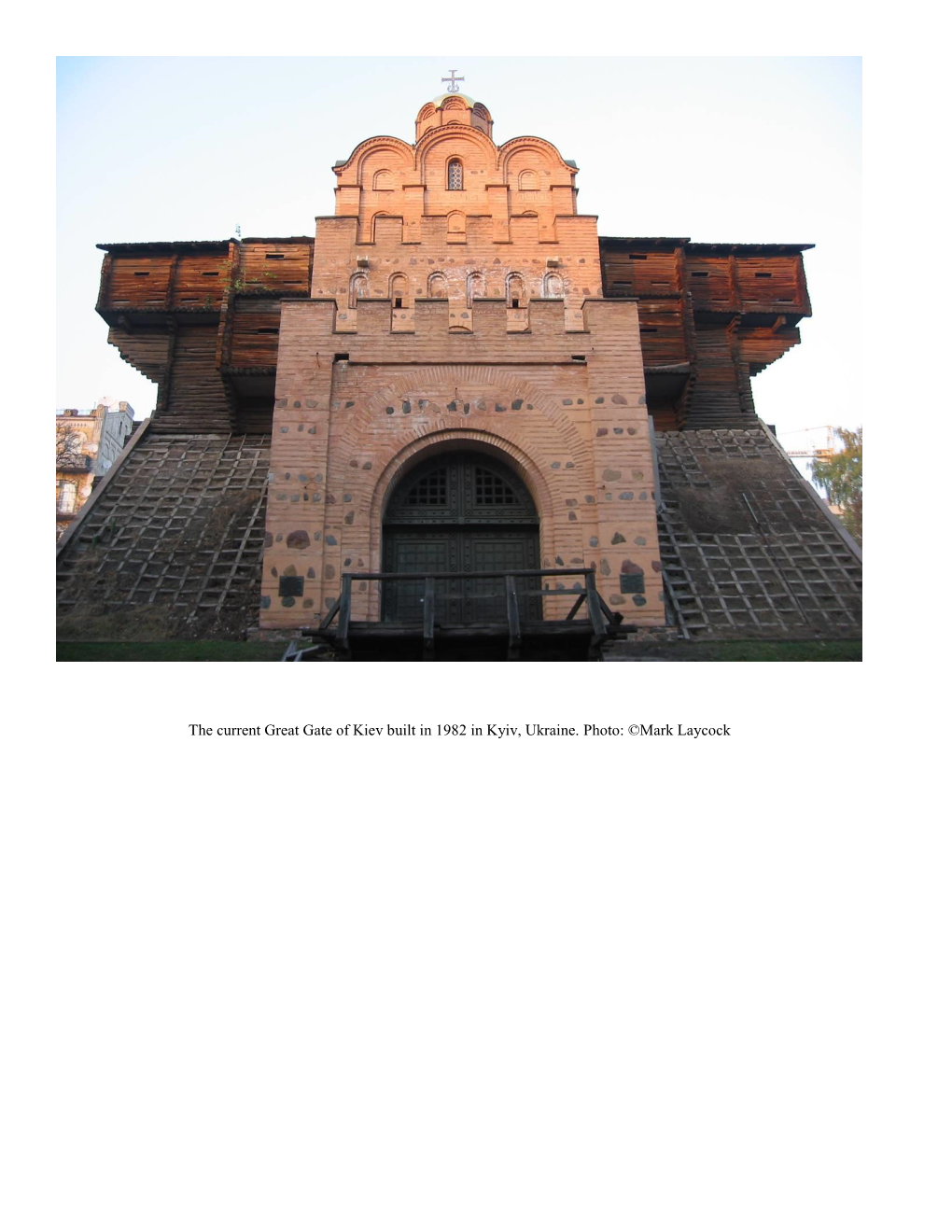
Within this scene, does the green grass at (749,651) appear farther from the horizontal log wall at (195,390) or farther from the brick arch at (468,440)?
the horizontal log wall at (195,390)

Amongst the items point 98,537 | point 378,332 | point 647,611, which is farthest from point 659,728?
point 98,537

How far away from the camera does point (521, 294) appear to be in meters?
14.8

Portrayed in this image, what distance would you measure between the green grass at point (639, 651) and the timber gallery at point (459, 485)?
24.3 inches

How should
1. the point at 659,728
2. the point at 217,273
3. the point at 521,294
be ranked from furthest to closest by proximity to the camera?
the point at 217,273 < the point at 521,294 < the point at 659,728

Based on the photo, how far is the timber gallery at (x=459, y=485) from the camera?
1257 centimetres

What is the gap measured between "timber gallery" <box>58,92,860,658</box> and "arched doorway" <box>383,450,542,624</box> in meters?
0.04

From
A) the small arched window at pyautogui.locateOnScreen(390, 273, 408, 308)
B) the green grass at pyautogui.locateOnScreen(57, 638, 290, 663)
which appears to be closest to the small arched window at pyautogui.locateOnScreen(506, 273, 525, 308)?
the small arched window at pyautogui.locateOnScreen(390, 273, 408, 308)

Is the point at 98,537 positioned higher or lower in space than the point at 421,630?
higher

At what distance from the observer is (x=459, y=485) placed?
45.8 ft

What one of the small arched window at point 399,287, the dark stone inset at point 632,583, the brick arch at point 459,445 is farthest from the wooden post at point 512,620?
the small arched window at point 399,287

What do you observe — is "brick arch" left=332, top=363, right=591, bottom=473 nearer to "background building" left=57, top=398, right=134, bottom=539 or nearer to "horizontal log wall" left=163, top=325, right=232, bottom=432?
"horizontal log wall" left=163, top=325, right=232, bottom=432

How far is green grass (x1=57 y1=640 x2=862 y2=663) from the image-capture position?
1126 centimetres

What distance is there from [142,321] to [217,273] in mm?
2508

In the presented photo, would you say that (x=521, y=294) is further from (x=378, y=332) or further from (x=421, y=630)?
(x=421, y=630)
